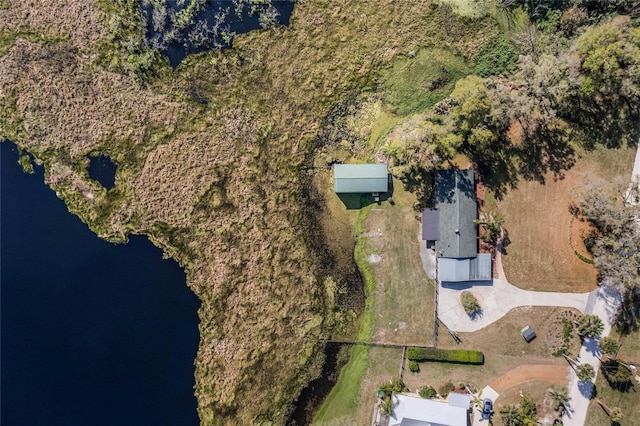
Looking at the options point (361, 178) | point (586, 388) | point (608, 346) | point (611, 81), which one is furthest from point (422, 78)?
point (586, 388)

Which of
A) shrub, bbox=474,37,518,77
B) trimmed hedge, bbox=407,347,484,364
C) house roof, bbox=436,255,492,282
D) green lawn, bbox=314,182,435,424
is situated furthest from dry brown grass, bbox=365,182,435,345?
shrub, bbox=474,37,518,77

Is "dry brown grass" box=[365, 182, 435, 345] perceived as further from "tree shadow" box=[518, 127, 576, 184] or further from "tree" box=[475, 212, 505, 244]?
"tree shadow" box=[518, 127, 576, 184]

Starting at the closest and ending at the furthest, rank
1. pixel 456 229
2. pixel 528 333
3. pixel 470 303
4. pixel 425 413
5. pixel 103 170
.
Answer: pixel 456 229 → pixel 425 413 → pixel 470 303 → pixel 528 333 → pixel 103 170

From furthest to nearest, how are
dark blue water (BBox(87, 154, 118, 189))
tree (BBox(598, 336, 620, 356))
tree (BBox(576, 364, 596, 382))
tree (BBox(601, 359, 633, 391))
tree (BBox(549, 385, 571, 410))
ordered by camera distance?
1. dark blue water (BBox(87, 154, 118, 189))
2. tree (BBox(549, 385, 571, 410))
3. tree (BBox(601, 359, 633, 391))
4. tree (BBox(576, 364, 596, 382))
5. tree (BBox(598, 336, 620, 356))

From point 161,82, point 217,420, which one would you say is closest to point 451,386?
point 217,420

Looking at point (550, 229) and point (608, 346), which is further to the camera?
point (550, 229)

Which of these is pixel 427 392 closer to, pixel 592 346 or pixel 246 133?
pixel 592 346

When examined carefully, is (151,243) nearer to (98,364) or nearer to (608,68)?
(98,364)
